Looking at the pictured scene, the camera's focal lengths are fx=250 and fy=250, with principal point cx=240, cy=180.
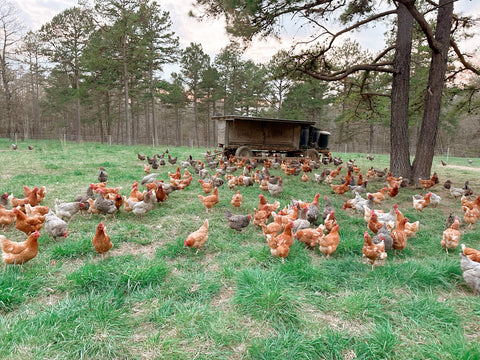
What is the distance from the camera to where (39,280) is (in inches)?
109

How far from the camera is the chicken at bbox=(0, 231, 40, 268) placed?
2.92 meters

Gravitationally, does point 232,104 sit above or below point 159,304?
above

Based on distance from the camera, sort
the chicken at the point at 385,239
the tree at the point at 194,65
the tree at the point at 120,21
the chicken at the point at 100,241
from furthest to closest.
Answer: the tree at the point at 194,65
the tree at the point at 120,21
the chicken at the point at 385,239
the chicken at the point at 100,241

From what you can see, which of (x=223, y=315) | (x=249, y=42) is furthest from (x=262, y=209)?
(x=249, y=42)

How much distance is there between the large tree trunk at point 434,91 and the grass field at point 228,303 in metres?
5.15

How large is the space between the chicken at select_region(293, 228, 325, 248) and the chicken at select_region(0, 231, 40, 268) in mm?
3465

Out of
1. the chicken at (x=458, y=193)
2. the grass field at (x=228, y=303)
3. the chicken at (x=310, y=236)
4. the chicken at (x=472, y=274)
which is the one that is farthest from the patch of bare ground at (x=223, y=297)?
the chicken at (x=458, y=193)

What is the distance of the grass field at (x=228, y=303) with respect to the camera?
6.55 ft

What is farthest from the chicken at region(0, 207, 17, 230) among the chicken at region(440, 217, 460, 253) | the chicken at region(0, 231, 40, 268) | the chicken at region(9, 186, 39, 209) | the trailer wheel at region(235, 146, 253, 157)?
the trailer wheel at region(235, 146, 253, 157)

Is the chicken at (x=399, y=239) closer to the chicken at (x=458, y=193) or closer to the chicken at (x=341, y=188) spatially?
the chicken at (x=341, y=188)

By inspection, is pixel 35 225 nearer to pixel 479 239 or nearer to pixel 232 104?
pixel 479 239

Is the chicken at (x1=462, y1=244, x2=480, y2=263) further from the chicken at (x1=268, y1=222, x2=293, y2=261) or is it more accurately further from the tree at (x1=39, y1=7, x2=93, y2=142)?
the tree at (x1=39, y1=7, x2=93, y2=142)

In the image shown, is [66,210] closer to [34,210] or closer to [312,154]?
[34,210]

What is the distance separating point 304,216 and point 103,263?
3.24m
